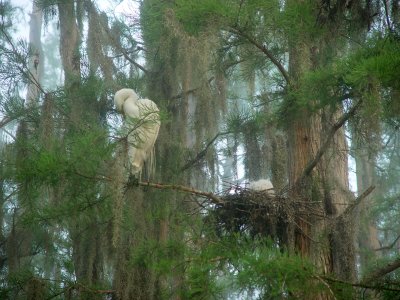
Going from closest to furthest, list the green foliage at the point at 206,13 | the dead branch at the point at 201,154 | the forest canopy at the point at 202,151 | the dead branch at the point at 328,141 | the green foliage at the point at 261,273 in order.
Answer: the green foliage at the point at 261,273, the forest canopy at the point at 202,151, the dead branch at the point at 328,141, the green foliage at the point at 206,13, the dead branch at the point at 201,154

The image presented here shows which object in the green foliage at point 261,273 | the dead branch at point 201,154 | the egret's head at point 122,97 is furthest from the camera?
the dead branch at point 201,154

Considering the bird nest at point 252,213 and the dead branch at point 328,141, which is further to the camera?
the bird nest at point 252,213

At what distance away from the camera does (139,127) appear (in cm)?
443

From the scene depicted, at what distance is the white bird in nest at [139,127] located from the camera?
13.5 feet

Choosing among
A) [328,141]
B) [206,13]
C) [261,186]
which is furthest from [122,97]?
[328,141]

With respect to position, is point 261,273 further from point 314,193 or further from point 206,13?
point 206,13

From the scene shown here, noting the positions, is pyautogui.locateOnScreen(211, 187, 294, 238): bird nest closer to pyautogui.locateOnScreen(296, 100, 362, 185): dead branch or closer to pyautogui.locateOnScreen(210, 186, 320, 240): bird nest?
pyautogui.locateOnScreen(210, 186, 320, 240): bird nest

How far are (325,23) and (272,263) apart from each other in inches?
72.1

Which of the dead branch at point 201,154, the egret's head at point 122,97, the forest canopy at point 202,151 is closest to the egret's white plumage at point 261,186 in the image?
the forest canopy at point 202,151

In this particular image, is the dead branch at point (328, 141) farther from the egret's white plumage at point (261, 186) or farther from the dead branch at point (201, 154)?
the dead branch at point (201, 154)

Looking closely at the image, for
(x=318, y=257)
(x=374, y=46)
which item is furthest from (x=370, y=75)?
(x=318, y=257)

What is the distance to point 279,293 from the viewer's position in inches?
141

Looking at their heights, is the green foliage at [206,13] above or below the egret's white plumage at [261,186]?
above

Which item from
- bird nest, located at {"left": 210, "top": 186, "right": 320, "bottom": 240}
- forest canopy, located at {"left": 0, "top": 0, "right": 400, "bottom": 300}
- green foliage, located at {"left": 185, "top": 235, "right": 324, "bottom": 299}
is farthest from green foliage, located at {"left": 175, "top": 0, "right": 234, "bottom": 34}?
green foliage, located at {"left": 185, "top": 235, "right": 324, "bottom": 299}
